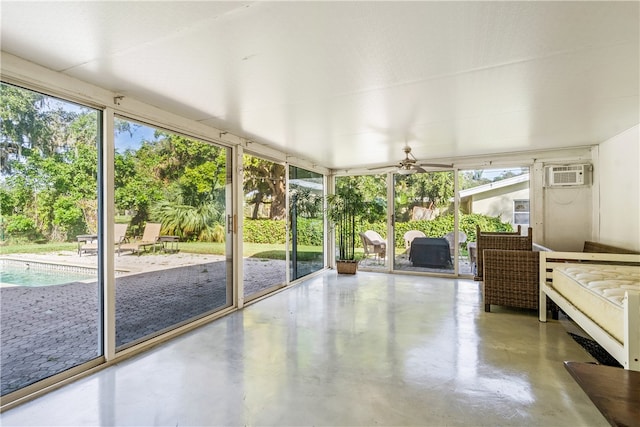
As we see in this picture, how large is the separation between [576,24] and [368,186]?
4.86 m

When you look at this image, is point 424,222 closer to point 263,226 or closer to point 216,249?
point 263,226

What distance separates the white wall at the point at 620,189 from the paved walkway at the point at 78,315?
5182mm

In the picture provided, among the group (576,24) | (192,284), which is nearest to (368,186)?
(192,284)

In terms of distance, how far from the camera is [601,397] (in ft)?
2.86

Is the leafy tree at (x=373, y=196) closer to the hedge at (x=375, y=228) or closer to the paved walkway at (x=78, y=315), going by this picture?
the hedge at (x=375, y=228)

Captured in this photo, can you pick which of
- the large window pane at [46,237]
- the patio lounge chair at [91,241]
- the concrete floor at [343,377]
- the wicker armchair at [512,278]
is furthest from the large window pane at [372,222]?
the large window pane at [46,237]

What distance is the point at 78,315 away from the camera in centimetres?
246

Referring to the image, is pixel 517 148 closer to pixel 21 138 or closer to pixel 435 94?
pixel 435 94

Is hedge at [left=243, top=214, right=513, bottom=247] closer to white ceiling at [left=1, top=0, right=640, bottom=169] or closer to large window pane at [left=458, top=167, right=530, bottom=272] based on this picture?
large window pane at [left=458, top=167, right=530, bottom=272]

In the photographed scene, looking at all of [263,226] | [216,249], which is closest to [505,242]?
[263,226]

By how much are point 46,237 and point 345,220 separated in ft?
16.4

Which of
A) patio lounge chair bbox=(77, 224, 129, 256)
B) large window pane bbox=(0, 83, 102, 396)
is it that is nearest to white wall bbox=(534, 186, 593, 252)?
patio lounge chair bbox=(77, 224, 129, 256)

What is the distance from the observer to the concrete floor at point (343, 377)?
180 cm

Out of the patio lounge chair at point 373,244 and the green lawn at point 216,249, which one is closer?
the green lawn at point 216,249
